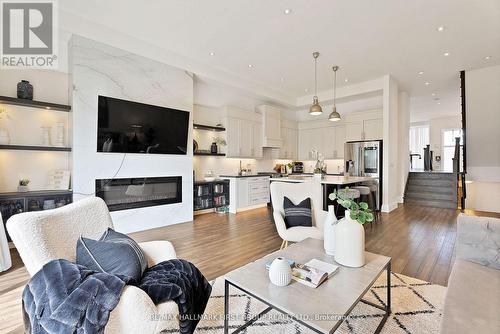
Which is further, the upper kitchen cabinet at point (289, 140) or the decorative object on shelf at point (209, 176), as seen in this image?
the upper kitchen cabinet at point (289, 140)

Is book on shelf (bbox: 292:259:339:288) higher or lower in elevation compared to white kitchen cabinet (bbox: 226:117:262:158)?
lower

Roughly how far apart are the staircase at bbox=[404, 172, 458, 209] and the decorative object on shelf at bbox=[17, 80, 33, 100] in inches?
346

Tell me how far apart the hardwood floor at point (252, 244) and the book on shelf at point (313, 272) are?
4.06ft

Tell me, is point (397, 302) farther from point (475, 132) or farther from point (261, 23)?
point (475, 132)

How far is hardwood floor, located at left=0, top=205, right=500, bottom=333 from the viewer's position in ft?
7.89

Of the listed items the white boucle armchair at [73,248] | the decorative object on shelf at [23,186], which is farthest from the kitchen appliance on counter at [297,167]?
the white boucle armchair at [73,248]

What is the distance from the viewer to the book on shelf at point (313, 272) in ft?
4.65

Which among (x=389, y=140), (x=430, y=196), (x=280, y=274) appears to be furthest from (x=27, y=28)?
(x=430, y=196)

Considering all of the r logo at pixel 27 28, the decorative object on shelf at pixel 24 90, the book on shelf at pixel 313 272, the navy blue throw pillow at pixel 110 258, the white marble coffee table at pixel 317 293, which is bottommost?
the white marble coffee table at pixel 317 293

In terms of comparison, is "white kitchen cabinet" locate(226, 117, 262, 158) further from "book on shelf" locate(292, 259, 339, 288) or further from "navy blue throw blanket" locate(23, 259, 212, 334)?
"navy blue throw blanket" locate(23, 259, 212, 334)

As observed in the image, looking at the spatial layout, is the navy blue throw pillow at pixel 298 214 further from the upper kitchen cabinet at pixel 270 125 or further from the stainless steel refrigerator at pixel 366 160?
the upper kitchen cabinet at pixel 270 125

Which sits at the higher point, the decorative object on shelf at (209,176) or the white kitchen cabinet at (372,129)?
the white kitchen cabinet at (372,129)

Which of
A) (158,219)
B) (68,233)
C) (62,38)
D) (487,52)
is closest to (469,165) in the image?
(487,52)

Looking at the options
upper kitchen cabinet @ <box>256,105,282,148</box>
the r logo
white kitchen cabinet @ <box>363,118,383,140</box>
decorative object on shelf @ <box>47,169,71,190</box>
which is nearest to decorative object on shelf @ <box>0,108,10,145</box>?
decorative object on shelf @ <box>47,169,71,190</box>
